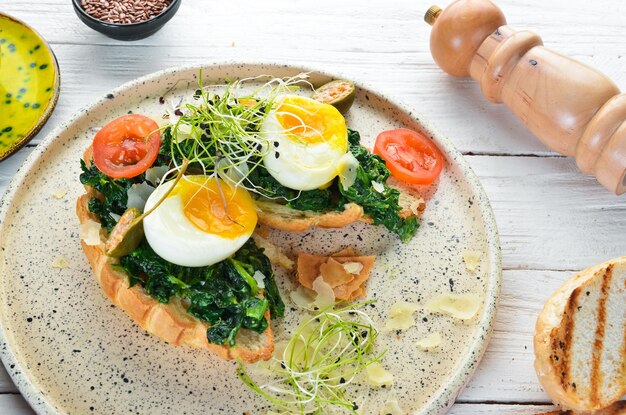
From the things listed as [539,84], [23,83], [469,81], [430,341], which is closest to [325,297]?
[430,341]

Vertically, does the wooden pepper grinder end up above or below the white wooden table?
above

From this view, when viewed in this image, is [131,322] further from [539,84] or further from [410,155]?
[539,84]

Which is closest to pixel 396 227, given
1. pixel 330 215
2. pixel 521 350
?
pixel 330 215

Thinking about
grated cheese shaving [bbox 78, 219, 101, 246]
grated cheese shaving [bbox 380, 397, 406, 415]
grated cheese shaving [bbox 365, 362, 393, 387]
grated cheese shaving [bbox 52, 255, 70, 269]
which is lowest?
grated cheese shaving [bbox 52, 255, 70, 269]

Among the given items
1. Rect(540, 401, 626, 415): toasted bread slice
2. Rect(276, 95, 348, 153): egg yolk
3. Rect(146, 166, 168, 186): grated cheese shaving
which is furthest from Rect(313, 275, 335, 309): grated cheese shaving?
Rect(540, 401, 626, 415): toasted bread slice

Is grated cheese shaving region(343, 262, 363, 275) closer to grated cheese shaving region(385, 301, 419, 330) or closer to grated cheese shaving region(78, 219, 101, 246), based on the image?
grated cheese shaving region(385, 301, 419, 330)

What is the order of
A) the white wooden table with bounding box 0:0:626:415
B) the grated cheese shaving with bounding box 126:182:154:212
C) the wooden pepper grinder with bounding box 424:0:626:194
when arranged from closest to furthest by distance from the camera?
the grated cheese shaving with bounding box 126:182:154:212
the white wooden table with bounding box 0:0:626:415
the wooden pepper grinder with bounding box 424:0:626:194

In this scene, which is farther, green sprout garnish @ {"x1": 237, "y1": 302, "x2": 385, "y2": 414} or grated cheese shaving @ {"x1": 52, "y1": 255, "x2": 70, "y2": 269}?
grated cheese shaving @ {"x1": 52, "y1": 255, "x2": 70, "y2": 269}
